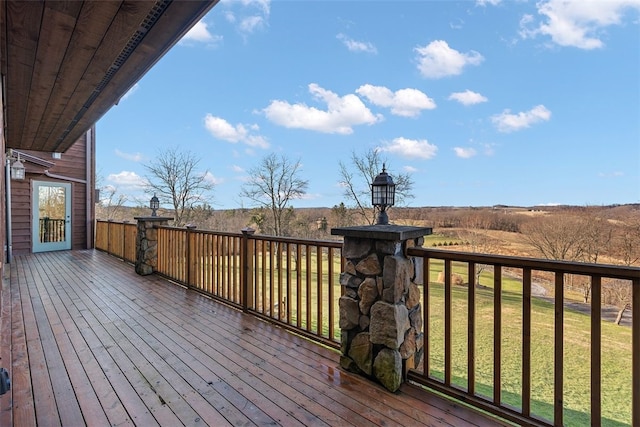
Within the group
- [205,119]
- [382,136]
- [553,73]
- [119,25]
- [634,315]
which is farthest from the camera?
[205,119]

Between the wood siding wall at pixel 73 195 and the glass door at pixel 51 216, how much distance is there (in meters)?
0.12

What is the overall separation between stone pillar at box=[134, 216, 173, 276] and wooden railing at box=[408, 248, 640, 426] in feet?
15.5

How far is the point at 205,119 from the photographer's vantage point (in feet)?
73.5

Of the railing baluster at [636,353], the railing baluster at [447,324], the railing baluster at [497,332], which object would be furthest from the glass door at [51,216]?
the railing baluster at [636,353]

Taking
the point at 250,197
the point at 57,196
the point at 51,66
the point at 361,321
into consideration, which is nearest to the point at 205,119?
the point at 250,197

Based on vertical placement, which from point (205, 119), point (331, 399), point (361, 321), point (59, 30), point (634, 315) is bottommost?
point (331, 399)

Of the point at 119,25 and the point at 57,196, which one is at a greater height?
the point at 119,25

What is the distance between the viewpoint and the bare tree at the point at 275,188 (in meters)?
16.8

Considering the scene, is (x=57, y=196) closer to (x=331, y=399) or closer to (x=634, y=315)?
(x=331, y=399)

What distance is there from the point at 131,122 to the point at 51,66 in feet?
57.7

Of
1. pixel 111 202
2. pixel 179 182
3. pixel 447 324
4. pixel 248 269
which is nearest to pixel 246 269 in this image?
pixel 248 269

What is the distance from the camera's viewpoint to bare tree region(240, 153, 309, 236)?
55.0 ft

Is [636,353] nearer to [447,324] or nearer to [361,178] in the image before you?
[447,324]

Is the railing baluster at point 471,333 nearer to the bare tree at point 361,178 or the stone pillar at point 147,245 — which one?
the stone pillar at point 147,245
